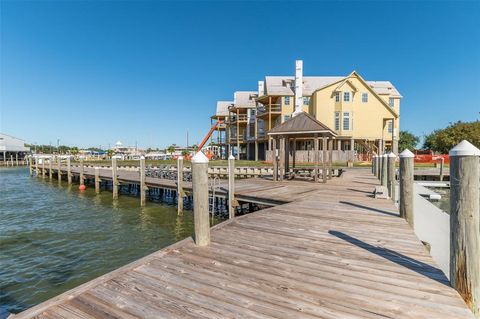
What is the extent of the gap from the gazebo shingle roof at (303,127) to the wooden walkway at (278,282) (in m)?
8.43

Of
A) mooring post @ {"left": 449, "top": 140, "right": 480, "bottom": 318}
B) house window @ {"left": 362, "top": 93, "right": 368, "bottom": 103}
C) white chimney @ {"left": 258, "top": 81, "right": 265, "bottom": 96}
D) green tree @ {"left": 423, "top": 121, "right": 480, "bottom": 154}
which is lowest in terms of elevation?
mooring post @ {"left": 449, "top": 140, "right": 480, "bottom": 318}

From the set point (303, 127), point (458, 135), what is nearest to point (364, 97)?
point (458, 135)

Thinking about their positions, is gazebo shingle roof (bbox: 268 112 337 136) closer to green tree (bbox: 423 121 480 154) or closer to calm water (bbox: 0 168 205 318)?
calm water (bbox: 0 168 205 318)

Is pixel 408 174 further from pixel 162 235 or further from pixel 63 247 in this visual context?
pixel 63 247

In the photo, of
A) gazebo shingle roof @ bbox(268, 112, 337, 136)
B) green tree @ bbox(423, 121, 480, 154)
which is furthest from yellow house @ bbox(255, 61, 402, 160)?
gazebo shingle roof @ bbox(268, 112, 337, 136)

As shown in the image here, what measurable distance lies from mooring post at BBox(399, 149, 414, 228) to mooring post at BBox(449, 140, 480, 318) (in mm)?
3059

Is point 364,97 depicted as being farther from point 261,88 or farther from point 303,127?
point 303,127

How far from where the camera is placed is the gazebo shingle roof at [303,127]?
1315cm

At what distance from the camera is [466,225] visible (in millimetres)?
2928

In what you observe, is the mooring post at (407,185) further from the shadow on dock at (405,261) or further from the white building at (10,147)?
the white building at (10,147)

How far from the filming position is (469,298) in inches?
110

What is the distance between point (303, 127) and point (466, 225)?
11012 mm

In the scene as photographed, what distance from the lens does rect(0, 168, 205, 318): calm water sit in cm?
718

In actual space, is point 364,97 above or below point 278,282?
above
